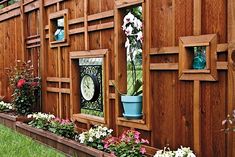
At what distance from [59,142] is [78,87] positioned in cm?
79

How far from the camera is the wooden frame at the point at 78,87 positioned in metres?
4.45

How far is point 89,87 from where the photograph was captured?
16.1 ft

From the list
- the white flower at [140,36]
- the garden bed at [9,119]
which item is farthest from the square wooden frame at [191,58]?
the garden bed at [9,119]

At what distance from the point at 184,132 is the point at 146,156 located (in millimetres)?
542

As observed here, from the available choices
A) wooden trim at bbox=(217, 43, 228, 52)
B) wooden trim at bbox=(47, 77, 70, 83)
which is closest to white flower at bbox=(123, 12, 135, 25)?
wooden trim at bbox=(217, 43, 228, 52)

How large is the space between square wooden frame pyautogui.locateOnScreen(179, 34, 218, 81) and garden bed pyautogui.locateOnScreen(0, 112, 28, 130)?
3.51m

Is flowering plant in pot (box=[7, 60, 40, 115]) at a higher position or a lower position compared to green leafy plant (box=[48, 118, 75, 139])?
higher

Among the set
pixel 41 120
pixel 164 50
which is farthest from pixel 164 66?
pixel 41 120

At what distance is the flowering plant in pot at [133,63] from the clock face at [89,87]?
0.50 m

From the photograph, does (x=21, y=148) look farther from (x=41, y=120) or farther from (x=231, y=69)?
(x=231, y=69)

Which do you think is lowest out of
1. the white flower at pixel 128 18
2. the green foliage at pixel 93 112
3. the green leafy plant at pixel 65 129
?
the green leafy plant at pixel 65 129

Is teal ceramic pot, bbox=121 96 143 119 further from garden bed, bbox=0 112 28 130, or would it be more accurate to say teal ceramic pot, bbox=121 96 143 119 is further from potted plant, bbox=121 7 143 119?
garden bed, bbox=0 112 28 130

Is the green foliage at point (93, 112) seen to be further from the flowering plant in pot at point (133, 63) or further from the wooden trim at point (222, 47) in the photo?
the wooden trim at point (222, 47)

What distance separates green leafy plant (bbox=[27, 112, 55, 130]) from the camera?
5.50 metres
